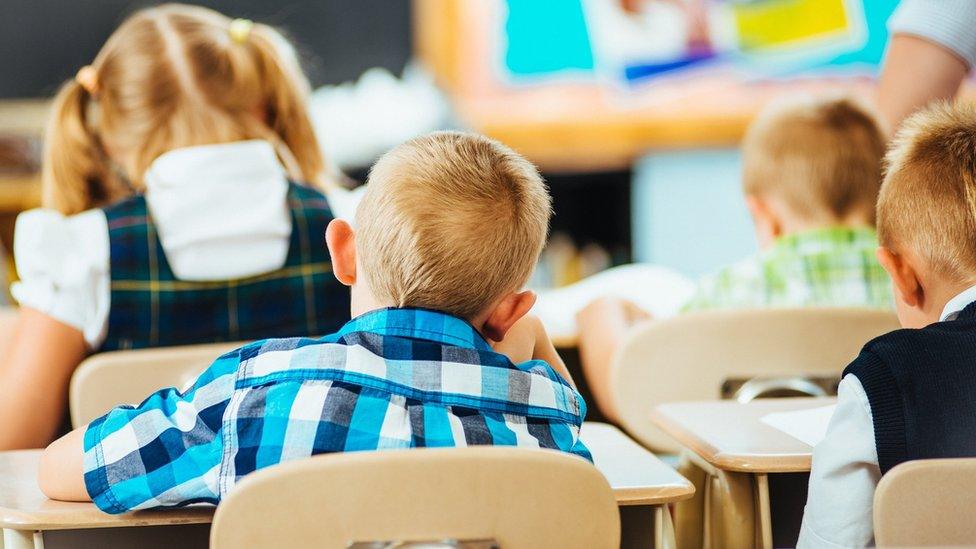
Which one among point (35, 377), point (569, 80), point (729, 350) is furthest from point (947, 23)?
point (569, 80)

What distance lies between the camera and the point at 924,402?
0.96 meters

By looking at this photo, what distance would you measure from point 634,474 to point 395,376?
25 centimetres

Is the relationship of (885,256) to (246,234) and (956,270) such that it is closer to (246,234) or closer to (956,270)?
(956,270)

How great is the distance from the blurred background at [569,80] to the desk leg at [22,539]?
3429mm

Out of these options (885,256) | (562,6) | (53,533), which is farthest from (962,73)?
(562,6)

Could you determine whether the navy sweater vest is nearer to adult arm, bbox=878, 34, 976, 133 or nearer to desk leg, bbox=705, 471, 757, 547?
desk leg, bbox=705, 471, 757, 547

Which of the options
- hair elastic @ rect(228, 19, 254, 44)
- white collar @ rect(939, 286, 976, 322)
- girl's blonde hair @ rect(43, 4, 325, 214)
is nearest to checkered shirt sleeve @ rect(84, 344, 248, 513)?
white collar @ rect(939, 286, 976, 322)

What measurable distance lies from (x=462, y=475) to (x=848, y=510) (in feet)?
1.33

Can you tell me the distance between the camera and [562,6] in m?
4.46

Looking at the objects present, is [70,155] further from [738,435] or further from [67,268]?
[738,435]

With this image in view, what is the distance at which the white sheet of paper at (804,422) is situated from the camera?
1.12 meters

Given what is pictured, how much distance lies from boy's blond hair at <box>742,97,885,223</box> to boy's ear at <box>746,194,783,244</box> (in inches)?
0.6

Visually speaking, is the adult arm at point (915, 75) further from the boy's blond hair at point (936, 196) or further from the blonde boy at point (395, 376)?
the blonde boy at point (395, 376)

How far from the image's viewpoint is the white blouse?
5.01 feet
